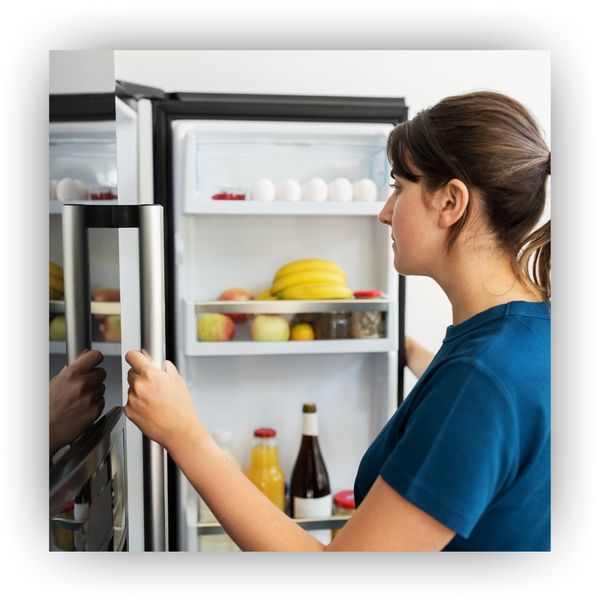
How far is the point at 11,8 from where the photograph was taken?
1050 millimetres

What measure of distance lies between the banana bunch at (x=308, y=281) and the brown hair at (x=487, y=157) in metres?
0.26

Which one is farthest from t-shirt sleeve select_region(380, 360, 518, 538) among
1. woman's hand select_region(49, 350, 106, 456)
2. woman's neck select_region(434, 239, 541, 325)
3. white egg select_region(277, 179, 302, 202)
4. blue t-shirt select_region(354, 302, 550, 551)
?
white egg select_region(277, 179, 302, 202)

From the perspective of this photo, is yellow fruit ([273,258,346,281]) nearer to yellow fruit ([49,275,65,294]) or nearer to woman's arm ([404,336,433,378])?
woman's arm ([404,336,433,378])

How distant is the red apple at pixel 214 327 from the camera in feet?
3.86

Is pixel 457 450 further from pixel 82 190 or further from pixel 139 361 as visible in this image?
pixel 82 190

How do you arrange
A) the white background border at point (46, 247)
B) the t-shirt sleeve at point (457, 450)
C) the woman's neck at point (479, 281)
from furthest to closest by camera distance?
the white background border at point (46, 247), the woman's neck at point (479, 281), the t-shirt sleeve at point (457, 450)

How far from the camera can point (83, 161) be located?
98cm

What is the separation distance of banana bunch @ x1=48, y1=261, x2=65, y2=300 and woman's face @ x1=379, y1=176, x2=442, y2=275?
1.43 ft

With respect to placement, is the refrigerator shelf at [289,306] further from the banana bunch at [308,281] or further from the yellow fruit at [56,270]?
the yellow fruit at [56,270]

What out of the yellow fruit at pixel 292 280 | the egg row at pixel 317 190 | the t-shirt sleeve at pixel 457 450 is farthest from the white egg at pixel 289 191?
the t-shirt sleeve at pixel 457 450

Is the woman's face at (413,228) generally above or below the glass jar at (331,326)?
above

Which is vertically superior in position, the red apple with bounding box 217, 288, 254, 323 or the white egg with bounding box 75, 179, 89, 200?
the white egg with bounding box 75, 179, 89, 200

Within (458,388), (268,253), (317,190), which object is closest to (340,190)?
(317,190)

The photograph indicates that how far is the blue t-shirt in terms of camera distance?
0.82 metres
